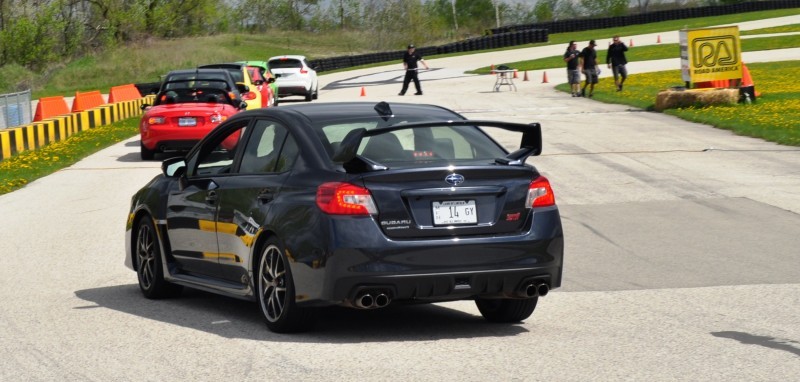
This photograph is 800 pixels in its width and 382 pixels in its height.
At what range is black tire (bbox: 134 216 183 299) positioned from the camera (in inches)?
390

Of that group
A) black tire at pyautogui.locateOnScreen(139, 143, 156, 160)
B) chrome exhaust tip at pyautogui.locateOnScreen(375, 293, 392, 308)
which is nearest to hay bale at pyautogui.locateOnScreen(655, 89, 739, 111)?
black tire at pyautogui.locateOnScreen(139, 143, 156, 160)

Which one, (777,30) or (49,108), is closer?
(49,108)

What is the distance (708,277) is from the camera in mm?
10586

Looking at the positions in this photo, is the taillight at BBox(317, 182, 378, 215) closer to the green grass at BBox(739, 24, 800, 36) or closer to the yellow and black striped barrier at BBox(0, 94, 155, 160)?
the yellow and black striped barrier at BBox(0, 94, 155, 160)

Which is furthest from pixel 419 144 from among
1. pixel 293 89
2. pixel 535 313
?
pixel 293 89

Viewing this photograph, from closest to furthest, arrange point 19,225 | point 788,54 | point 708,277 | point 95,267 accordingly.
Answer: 1. point 708,277
2. point 95,267
3. point 19,225
4. point 788,54

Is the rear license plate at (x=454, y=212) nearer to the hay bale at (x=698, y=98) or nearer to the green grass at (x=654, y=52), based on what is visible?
the hay bale at (x=698, y=98)

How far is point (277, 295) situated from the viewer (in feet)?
27.0

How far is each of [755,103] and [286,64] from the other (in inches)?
675

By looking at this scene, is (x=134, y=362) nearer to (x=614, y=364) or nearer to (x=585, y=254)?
(x=614, y=364)

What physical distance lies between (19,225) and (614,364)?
9974mm

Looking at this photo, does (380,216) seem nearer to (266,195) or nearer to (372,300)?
(372,300)

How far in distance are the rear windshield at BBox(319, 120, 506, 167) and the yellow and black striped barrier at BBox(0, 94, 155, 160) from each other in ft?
59.6

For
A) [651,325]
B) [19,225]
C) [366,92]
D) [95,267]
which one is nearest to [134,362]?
[651,325]
